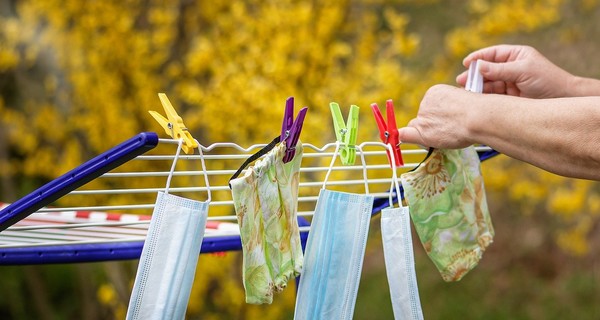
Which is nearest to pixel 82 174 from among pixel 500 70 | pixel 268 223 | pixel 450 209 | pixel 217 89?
pixel 268 223

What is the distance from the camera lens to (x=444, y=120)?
1.29 m

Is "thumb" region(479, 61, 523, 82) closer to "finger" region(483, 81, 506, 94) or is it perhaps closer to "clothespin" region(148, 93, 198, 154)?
"finger" region(483, 81, 506, 94)

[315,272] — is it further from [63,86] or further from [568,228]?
[568,228]

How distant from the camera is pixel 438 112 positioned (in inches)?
51.1

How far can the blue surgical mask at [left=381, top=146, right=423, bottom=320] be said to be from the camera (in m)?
1.23

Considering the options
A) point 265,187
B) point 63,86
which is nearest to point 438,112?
point 265,187

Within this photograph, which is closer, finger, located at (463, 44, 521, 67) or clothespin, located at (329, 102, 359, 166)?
clothespin, located at (329, 102, 359, 166)

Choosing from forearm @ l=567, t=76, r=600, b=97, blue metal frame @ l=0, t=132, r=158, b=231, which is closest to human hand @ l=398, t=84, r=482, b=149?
forearm @ l=567, t=76, r=600, b=97

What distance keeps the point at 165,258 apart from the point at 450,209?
56cm

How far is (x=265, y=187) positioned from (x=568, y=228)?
3.43 metres

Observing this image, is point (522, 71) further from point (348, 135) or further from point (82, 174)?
point (82, 174)

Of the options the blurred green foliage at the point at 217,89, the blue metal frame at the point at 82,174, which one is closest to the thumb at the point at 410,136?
the blue metal frame at the point at 82,174

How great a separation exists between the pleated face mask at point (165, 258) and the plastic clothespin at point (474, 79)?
616mm

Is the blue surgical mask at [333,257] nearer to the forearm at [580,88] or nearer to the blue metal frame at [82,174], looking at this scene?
the blue metal frame at [82,174]
